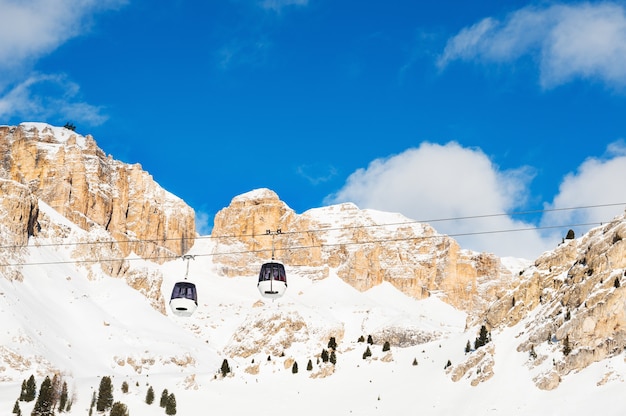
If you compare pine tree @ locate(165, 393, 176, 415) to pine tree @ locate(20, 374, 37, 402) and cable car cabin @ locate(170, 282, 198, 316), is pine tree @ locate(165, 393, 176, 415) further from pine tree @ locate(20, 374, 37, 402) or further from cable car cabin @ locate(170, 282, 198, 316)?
cable car cabin @ locate(170, 282, 198, 316)

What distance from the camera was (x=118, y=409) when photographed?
78125 millimetres

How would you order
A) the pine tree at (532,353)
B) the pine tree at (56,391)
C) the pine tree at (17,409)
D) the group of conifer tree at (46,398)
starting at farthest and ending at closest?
the pine tree at (56,391)
the pine tree at (17,409)
the group of conifer tree at (46,398)
the pine tree at (532,353)

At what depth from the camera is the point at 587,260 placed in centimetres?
7294

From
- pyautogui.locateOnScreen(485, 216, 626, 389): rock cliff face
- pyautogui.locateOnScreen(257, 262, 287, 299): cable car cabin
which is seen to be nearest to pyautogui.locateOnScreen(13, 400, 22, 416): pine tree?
pyautogui.locateOnScreen(257, 262, 287, 299): cable car cabin

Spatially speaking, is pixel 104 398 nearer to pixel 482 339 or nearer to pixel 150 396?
pixel 150 396

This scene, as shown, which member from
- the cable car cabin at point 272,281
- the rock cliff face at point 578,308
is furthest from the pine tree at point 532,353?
the cable car cabin at point 272,281

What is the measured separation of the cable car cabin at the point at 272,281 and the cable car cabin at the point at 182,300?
703 cm

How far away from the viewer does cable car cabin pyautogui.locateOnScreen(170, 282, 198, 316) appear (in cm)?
5197

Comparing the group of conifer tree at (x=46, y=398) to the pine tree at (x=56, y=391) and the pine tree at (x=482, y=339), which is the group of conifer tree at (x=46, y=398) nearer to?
the pine tree at (x=56, y=391)

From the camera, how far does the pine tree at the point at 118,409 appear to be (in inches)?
3051

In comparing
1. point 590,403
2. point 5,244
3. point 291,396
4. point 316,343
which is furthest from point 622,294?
point 316,343

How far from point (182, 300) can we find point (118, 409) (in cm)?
3304

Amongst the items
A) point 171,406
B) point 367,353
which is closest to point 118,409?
point 171,406

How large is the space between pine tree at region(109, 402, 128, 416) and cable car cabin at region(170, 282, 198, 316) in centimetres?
3134
